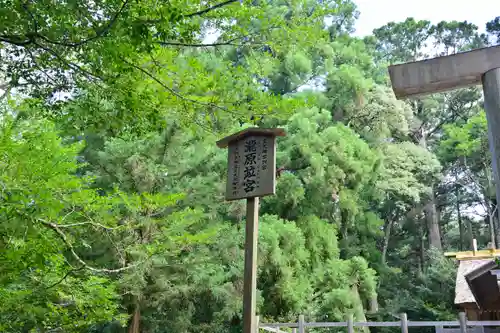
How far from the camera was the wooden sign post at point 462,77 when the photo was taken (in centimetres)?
227

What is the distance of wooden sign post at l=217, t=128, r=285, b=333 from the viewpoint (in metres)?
3.69

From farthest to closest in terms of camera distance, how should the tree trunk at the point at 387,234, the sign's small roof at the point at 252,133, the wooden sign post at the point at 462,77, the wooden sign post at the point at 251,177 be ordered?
the tree trunk at the point at 387,234
the sign's small roof at the point at 252,133
the wooden sign post at the point at 251,177
the wooden sign post at the point at 462,77

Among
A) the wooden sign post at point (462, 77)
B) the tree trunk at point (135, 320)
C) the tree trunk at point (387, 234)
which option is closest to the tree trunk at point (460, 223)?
the tree trunk at point (387, 234)

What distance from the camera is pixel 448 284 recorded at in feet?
45.4

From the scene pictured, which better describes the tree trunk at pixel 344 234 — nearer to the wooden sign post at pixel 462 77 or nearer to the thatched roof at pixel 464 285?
the thatched roof at pixel 464 285

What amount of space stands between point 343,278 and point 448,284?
4.60 metres

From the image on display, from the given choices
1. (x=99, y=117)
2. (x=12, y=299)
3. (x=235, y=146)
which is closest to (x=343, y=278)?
(x=235, y=146)

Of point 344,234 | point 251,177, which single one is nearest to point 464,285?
point 344,234

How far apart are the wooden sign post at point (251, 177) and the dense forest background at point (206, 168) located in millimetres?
403

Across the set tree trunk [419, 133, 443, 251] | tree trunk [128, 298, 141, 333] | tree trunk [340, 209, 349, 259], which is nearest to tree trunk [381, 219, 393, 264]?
tree trunk [419, 133, 443, 251]

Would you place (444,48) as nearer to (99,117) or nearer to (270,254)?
(270,254)

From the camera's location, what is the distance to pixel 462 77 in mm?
2439

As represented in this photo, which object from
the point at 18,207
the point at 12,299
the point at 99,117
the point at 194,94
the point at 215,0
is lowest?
the point at 12,299

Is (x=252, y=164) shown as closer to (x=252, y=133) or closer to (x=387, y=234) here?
(x=252, y=133)
